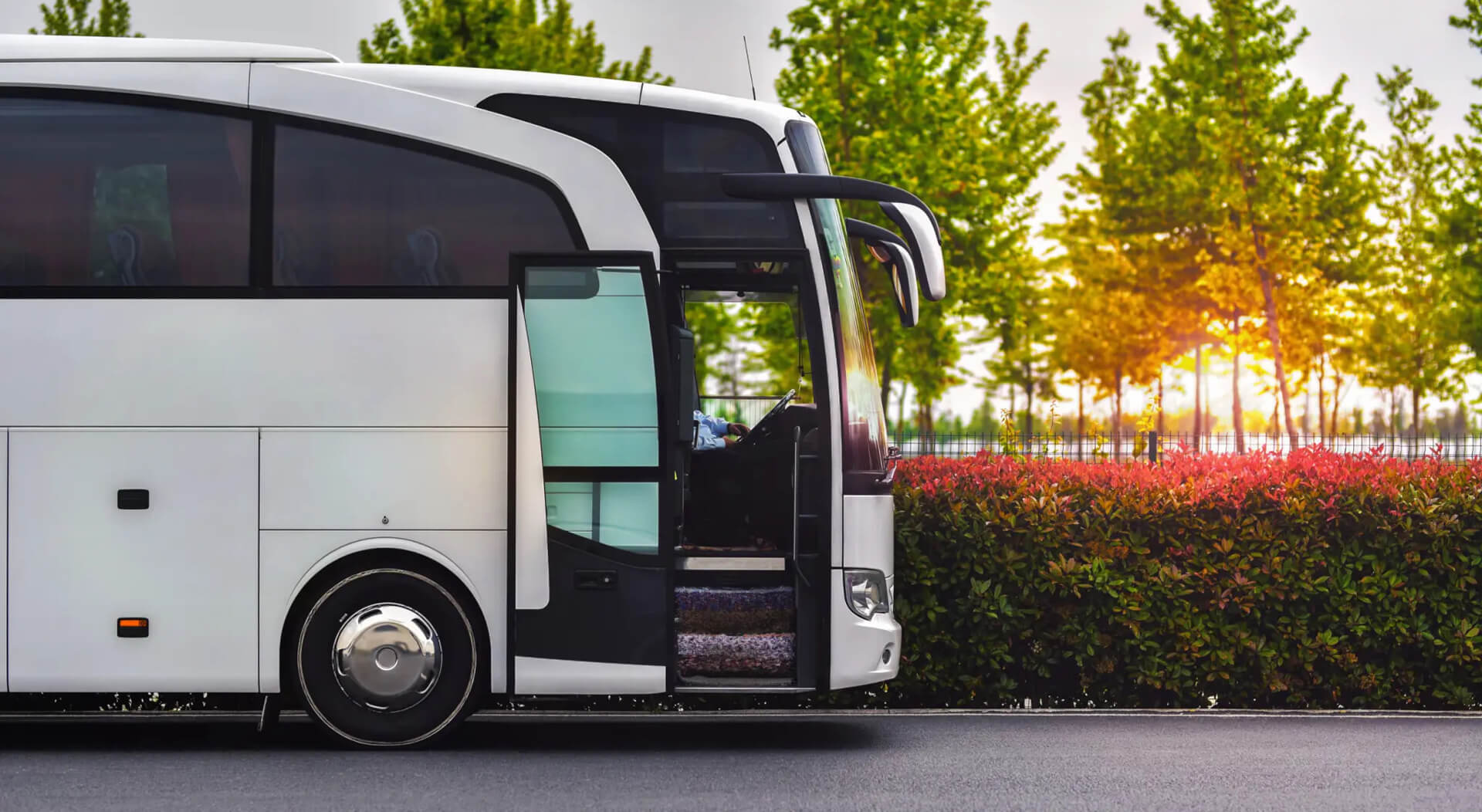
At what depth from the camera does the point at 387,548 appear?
8.09m

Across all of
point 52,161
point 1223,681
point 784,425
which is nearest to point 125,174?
point 52,161

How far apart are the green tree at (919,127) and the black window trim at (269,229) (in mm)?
17272

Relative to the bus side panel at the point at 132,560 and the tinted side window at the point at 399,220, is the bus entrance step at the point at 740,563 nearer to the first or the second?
the tinted side window at the point at 399,220

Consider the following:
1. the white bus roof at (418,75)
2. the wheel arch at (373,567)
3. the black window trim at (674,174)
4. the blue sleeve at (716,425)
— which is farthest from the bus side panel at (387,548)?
the white bus roof at (418,75)

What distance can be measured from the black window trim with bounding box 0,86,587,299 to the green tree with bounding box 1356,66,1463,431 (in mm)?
29070

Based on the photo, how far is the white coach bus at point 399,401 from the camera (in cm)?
807

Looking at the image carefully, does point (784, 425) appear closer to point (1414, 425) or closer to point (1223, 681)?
point (1223, 681)

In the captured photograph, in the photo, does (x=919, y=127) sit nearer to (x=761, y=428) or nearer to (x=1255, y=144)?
(x=1255, y=144)

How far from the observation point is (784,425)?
8.66m

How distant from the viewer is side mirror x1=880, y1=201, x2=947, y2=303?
7.68 metres

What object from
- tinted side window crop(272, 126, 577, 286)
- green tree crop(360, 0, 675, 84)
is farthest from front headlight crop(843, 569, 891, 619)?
green tree crop(360, 0, 675, 84)

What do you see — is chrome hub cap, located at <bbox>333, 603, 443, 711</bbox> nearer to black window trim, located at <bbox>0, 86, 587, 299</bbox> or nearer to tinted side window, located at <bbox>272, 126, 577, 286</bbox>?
black window trim, located at <bbox>0, 86, 587, 299</bbox>

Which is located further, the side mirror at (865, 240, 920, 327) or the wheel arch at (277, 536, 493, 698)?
the side mirror at (865, 240, 920, 327)

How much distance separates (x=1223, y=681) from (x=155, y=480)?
6719mm
